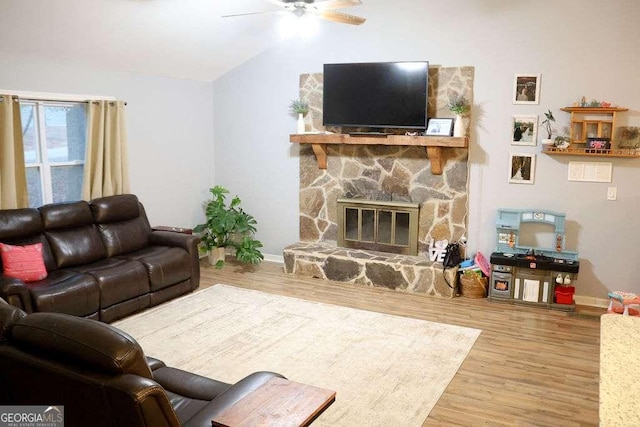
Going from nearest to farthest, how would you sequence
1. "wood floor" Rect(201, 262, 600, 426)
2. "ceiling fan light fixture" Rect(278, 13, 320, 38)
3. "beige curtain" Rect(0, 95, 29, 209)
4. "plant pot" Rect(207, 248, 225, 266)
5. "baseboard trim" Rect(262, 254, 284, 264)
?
"wood floor" Rect(201, 262, 600, 426)
"beige curtain" Rect(0, 95, 29, 209)
"ceiling fan light fixture" Rect(278, 13, 320, 38)
"plant pot" Rect(207, 248, 225, 266)
"baseboard trim" Rect(262, 254, 284, 264)

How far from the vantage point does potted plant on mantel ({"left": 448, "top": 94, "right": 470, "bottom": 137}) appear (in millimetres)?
5566

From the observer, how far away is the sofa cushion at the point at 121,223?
5.39m

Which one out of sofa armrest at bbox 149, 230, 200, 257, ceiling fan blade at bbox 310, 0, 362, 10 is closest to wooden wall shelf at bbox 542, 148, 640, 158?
ceiling fan blade at bbox 310, 0, 362, 10

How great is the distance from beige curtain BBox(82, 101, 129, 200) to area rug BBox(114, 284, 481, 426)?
144 cm

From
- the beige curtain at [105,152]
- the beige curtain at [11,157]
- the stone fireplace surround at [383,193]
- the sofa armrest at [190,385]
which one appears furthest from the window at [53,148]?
the sofa armrest at [190,385]

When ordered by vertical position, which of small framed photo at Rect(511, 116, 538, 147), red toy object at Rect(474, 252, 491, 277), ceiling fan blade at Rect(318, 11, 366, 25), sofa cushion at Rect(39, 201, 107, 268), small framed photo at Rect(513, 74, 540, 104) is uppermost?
ceiling fan blade at Rect(318, 11, 366, 25)

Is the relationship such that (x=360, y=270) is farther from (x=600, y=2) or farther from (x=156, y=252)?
(x=600, y=2)

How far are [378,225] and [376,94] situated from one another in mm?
1463

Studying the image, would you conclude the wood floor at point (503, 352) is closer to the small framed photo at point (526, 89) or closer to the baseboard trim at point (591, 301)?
the baseboard trim at point (591, 301)

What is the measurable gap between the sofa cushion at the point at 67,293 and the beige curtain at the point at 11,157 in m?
0.79

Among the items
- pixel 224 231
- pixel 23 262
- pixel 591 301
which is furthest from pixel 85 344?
pixel 591 301

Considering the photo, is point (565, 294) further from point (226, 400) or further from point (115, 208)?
point (115, 208)

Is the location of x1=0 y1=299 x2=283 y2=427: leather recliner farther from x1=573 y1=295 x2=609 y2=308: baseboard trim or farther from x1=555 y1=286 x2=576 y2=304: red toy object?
x1=573 y1=295 x2=609 y2=308: baseboard trim

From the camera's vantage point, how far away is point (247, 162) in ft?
23.2
